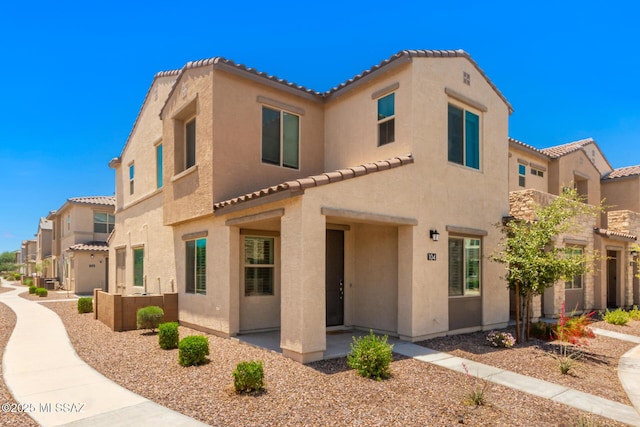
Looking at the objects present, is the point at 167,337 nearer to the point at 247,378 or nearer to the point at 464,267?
the point at 247,378

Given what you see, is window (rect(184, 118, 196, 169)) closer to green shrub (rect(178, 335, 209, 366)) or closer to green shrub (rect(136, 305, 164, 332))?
green shrub (rect(136, 305, 164, 332))

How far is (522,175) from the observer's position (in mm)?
18266

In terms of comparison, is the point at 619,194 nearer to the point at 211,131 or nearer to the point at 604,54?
the point at 604,54

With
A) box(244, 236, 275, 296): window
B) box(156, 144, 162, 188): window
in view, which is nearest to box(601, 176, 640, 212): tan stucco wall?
box(244, 236, 275, 296): window

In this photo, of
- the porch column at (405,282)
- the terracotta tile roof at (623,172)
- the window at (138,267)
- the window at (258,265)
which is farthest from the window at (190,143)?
the terracotta tile roof at (623,172)

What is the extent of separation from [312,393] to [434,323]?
481cm

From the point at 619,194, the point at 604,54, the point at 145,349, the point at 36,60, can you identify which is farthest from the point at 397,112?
the point at 619,194

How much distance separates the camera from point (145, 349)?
927cm

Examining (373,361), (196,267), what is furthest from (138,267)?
(373,361)

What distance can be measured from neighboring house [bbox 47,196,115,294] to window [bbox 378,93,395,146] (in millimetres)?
24527

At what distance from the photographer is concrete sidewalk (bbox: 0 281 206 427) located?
514 cm

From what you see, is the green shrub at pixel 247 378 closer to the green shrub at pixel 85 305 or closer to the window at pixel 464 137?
the window at pixel 464 137

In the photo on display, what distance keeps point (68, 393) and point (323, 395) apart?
12.8 ft

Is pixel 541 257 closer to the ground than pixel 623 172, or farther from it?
closer to the ground
